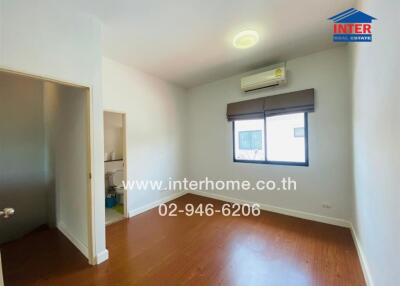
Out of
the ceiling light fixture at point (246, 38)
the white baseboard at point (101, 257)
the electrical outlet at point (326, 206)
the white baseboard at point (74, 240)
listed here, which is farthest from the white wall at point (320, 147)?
the white baseboard at point (74, 240)

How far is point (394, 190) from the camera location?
1.03 m

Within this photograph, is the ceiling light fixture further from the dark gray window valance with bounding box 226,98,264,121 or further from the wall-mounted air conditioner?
the dark gray window valance with bounding box 226,98,264,121

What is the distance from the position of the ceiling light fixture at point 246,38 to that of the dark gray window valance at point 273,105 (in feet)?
3.87

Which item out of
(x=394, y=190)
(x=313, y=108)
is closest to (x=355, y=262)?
(x=394, y=190)

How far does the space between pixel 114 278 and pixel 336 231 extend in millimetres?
2996

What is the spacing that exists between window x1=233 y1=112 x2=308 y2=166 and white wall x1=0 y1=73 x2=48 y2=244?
3.57 metres

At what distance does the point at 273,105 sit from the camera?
125 inches

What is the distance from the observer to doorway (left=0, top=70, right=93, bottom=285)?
203cm

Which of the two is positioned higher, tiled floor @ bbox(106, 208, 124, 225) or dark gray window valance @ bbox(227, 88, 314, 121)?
dark gray window valance @ bbox(227, 88, 314, 121)

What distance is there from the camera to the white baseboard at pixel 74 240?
211cm

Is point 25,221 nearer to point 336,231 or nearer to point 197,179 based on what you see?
point 197,179
